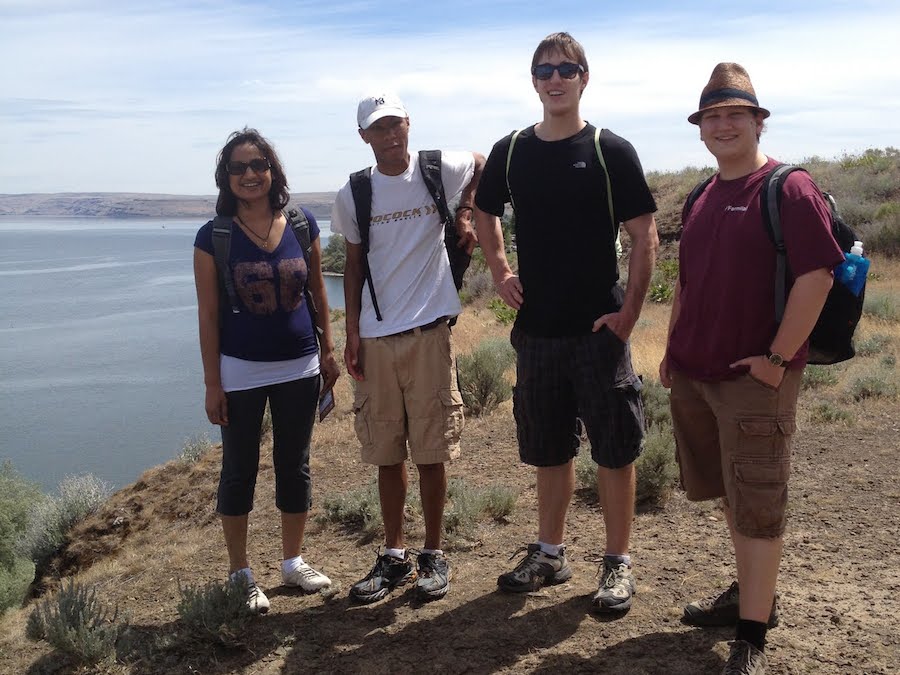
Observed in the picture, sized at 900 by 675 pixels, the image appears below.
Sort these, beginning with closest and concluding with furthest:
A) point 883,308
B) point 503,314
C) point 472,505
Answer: point 472,505, point 883,308, point 503,314

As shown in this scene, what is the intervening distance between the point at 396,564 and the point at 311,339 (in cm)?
A: 103

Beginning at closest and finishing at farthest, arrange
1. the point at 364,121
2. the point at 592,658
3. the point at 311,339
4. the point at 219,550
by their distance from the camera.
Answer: the point at 592,658
the point at 364,121
the point at 311,339
the point at 219,550

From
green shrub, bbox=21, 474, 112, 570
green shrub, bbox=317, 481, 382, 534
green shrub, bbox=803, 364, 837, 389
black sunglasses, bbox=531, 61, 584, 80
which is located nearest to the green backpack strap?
black sunglasses, bbox=531, 61, 584, 80

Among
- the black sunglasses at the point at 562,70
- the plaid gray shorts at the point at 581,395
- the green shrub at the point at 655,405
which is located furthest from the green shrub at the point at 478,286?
the black sunglasses at the point at 562,70

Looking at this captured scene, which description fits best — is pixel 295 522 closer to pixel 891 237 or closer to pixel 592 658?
pixel 592 658

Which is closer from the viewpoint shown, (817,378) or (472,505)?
(472,505)

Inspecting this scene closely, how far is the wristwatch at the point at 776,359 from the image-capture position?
8.51 feet

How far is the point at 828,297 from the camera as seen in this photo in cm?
270

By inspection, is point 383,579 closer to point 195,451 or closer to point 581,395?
point 581,395

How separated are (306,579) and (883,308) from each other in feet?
33.5

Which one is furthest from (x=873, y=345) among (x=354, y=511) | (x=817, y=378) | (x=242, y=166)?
(x=242, y=166)

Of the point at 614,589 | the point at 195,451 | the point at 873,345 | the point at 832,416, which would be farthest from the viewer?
the point at 873,345

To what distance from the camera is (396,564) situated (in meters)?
3.73

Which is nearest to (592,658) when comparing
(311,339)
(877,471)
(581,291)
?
(581,291)
